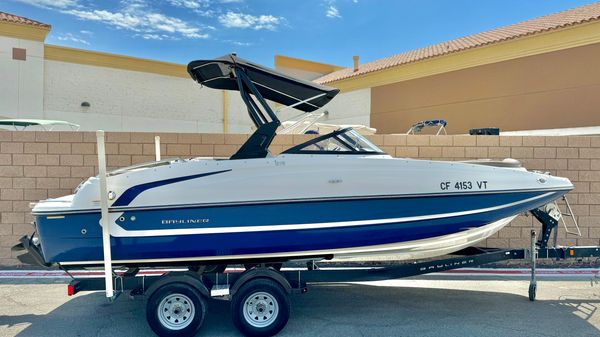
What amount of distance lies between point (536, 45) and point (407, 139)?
26.0 feet

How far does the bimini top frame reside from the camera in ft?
14.3

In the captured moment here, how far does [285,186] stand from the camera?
160 inches

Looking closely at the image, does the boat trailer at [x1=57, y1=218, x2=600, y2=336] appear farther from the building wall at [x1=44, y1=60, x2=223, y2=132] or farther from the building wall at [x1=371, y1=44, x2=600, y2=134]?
the building wall at [x1=44, y1=60, x2=223, y2=132]

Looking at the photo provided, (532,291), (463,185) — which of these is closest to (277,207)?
(463,185)

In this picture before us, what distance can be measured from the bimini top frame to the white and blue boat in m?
0.02

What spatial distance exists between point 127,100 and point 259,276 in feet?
46.5

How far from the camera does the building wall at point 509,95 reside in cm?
1107

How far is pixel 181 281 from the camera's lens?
13.1 ft

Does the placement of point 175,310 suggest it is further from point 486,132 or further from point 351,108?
point 351,108

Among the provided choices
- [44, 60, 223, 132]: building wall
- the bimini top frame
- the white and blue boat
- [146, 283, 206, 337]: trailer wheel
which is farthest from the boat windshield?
[44, 60, 223, 132]: building wall

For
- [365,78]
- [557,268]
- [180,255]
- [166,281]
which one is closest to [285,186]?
[180,255]

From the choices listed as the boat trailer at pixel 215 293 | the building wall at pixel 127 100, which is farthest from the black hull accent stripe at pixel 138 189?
the building wall at pixel 127 100

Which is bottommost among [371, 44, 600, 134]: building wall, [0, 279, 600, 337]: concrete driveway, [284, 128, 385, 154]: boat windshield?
[0, 279, 600, 337]: concrete driveway

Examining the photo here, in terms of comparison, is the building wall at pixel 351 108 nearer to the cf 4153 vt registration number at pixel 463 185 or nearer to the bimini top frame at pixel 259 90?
the bimini top frame at pixel 259 90
